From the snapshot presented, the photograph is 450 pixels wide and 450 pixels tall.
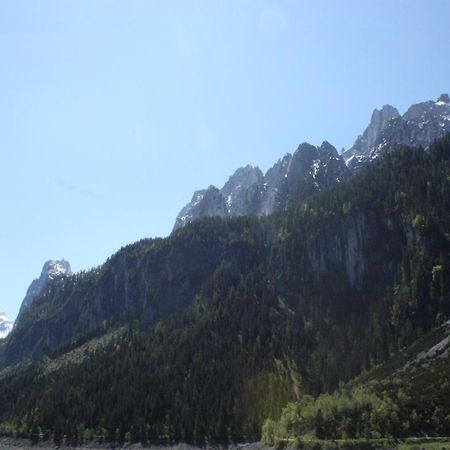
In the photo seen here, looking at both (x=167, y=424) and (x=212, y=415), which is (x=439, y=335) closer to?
(x=212, y=415)

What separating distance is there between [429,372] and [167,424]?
87.4 m

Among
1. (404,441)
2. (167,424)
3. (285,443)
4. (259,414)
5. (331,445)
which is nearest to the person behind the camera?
(404,441)

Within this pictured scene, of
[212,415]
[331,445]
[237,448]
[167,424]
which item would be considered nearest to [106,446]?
[167,424]

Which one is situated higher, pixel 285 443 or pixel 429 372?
pixel 429 372

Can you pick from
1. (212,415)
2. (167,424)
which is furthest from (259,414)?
(167,424)

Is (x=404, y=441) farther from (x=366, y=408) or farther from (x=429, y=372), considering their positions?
(x=429, y=372)

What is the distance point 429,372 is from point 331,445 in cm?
3794

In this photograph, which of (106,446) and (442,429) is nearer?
(442,429)

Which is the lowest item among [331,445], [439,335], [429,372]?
[331,445]

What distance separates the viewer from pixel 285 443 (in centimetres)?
15062

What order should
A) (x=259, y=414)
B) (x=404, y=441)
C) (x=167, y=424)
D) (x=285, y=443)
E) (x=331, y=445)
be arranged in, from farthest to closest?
(x=167, y=424) → (x=259, y=414) → (x=285, y=443) → (x=331, y=445) → (x=404, y=441)

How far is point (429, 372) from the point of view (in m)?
155

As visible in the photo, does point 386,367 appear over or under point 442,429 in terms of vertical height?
over

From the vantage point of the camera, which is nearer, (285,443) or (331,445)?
(331,445)
